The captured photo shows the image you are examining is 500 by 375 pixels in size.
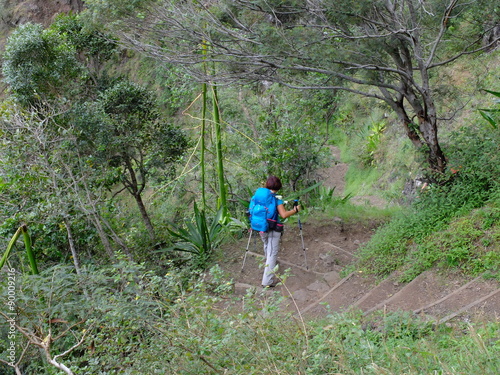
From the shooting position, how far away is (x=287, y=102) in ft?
34.1

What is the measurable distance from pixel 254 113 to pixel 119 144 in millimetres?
3552

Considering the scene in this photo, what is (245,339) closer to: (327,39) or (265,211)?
(265,211)

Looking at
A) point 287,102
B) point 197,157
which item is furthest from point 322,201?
point 197,157

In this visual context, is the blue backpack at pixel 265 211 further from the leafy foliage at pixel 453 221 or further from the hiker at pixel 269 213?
the leafy foliage at pixel 453 221

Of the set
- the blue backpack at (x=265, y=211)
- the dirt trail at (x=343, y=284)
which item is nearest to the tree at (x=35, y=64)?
the blue backpack at (x=265, y=211)

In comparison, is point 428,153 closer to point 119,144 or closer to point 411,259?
point 411,259

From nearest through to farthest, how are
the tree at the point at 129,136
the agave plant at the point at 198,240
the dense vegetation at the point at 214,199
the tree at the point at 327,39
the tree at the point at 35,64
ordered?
the dense vegetation at the point at 214,199, the tree at the point at 327,39, the agave plant at the point at 198,240, the tree at the point at 35,64, the tree at the point at 129,136

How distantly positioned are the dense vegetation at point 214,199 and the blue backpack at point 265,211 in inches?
40.8

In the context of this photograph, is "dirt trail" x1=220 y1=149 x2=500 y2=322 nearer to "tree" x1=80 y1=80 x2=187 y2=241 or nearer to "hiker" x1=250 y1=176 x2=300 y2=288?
"hiker" x1=250 y1=176 x2=300 y2=288

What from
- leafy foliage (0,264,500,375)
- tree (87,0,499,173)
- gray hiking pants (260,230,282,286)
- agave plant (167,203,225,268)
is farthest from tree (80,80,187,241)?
leafy foliage (0,264,500,375)

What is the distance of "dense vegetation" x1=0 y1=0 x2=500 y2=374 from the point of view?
3738mm

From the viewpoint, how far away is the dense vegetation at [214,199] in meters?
3.74

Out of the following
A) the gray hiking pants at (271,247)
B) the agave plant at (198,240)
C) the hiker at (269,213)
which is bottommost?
the agave plant at (198,240)

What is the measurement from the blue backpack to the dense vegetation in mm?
1036
